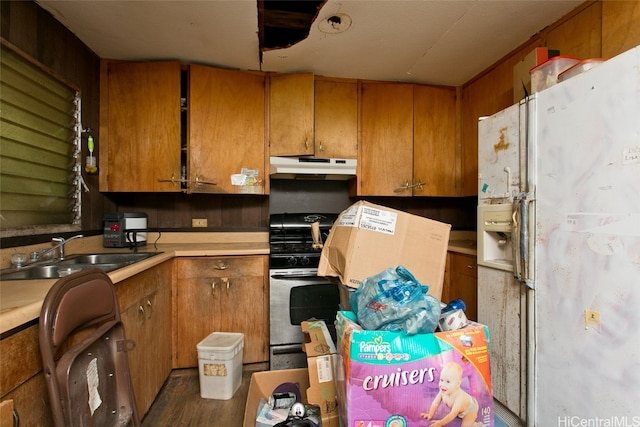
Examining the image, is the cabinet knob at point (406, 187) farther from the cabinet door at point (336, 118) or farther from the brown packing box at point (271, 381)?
the brown packing box at point (271, 381)

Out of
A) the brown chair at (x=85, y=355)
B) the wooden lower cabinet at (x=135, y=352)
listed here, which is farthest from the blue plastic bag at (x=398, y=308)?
the wooden lower cabinet at (x=135, y=352)

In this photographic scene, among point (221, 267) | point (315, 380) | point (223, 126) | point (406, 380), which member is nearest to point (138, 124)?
point (223, 126)

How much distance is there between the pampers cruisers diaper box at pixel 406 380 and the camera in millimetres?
848

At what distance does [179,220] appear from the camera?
2559mm

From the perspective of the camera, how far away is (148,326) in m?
1.64

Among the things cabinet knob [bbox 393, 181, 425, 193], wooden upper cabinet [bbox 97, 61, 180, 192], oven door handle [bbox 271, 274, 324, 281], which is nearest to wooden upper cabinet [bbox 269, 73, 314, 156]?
wooden upper cabinet [bbox 97, 61, 180, 192]

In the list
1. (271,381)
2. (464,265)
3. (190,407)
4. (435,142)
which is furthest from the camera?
(435,142)

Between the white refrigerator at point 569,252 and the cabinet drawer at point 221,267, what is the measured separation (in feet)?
4.86

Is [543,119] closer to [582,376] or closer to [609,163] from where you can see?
[609,163]

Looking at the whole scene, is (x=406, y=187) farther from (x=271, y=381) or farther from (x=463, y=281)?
(x=271, y=381)

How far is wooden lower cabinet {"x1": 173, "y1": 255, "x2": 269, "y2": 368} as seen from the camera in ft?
6.72

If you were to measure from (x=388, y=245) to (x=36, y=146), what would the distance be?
1.85m

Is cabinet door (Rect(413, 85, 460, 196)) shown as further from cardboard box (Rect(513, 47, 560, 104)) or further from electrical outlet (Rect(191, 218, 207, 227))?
electrical outlet (Rect(191, 218, 207, 227))

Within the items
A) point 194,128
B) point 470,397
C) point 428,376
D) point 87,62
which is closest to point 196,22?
point 194,128
